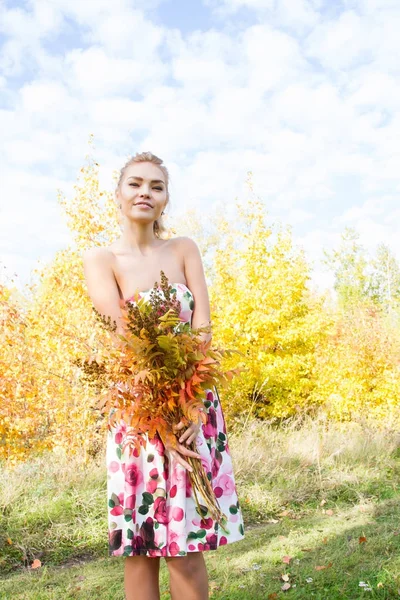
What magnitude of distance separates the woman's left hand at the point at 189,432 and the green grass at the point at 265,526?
5.53 ft

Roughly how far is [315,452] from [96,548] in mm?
3087

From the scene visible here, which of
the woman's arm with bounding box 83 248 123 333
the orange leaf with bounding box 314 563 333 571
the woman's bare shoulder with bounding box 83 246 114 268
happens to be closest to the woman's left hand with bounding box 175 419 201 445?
the woman's arm with bounding box 83 248 123 333

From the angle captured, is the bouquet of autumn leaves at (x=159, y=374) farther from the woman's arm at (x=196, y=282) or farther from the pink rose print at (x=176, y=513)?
the woman's arm at (x=196, y=282)

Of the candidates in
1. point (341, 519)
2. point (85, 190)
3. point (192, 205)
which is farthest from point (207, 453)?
point (192, 205)

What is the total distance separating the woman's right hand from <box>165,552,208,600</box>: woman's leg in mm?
362

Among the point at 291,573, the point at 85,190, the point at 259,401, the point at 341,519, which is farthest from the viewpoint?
the point at 259,401

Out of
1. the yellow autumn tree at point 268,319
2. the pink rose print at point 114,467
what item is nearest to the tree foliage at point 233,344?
the yellow autumn tree at point 268,319

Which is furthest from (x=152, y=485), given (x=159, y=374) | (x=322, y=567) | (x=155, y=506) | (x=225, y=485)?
(x=322, y=567)

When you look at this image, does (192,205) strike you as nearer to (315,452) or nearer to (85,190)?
(85,190)

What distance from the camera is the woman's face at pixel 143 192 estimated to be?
250cm

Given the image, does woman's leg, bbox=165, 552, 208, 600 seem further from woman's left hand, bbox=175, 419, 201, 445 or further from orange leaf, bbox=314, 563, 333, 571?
orange leaf, bbox=314, 563, 333, 571

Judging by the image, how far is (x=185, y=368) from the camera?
206cm

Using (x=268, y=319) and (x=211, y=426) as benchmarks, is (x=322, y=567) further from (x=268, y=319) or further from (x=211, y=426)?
A: (x=268, y=319)

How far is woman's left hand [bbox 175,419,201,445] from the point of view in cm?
211
